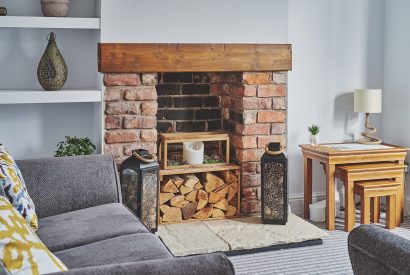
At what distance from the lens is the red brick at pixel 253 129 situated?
4238 millimetres

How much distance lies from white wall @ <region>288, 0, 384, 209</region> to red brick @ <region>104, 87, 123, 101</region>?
1425mm

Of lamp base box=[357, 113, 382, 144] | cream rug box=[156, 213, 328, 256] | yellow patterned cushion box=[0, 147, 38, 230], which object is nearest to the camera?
yellow patterned cushion box=[0, 147, 38, 230]

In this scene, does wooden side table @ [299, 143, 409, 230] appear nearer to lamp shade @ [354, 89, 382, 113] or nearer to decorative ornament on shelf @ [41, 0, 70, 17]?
lamp shade @ [354, 89, 382, 113]

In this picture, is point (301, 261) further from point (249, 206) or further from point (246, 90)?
point (246, 90)

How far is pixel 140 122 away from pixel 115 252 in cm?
169

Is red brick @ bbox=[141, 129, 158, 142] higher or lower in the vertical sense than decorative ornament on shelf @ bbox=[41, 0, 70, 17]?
lower

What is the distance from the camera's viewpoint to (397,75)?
4.79m

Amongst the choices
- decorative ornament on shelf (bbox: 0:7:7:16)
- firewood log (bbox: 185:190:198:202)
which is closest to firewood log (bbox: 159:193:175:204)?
firewood log (bbox: 185:190:198:202)

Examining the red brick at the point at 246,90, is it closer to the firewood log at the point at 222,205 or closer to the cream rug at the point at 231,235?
the firewood log at the point at 222,205

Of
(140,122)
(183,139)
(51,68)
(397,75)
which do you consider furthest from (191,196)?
(397,75)

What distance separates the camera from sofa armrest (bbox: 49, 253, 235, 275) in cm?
162

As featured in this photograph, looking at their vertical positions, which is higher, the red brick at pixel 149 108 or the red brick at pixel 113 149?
the red brick at pixel 149 108

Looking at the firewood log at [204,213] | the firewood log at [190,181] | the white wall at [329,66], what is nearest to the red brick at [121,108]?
the firewood log at [190,181]

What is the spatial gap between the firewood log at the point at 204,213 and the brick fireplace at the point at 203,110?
9.8 inches
